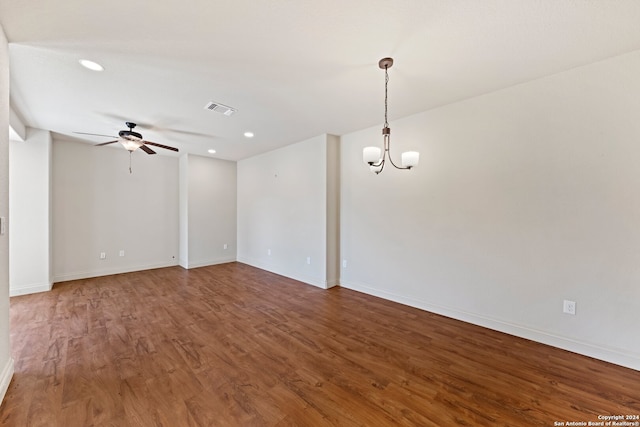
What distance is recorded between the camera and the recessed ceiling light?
7.48ft

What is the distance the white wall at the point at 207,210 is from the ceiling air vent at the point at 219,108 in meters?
3.02

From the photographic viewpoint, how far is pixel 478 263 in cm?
304

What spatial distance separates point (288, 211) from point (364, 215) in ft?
5.74

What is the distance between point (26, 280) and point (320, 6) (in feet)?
19.6

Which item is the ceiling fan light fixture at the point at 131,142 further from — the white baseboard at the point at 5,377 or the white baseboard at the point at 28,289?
the white baseboard at the point at 28,289

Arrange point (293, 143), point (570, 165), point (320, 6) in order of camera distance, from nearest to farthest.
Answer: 1. point (320, 6)
2. point (570, 165)
3. point (293, 143)

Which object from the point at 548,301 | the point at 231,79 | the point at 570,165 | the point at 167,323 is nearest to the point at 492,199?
the point at 570,165

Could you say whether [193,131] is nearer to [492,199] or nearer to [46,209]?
[46,209]

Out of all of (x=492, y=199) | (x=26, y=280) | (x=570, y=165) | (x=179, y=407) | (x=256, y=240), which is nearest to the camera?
(x=179, y=407)

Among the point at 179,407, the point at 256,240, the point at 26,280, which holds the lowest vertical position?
the point at 179,407

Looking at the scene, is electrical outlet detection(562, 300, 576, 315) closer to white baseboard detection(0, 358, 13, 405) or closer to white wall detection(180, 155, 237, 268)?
white baseboard detection(0, 358, 13, 405)

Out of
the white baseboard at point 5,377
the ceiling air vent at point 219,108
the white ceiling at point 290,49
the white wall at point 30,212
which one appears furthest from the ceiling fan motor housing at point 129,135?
the white baseboard at point 5,377

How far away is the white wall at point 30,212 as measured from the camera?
4082 mm

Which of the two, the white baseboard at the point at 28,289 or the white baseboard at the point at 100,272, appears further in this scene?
the white baseboard at the point at 100,272
